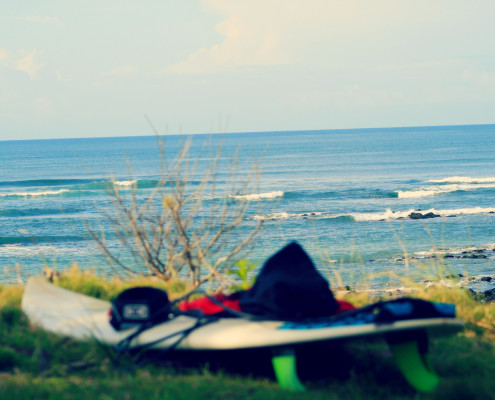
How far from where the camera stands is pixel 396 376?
3.45 m

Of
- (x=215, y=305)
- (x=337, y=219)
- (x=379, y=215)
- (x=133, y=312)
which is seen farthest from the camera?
(x=379, y=215)

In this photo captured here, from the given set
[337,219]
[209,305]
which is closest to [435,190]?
[337,219]

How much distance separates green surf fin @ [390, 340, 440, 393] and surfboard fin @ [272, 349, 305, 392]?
0.63 metres

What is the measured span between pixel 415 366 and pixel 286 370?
0.77 m

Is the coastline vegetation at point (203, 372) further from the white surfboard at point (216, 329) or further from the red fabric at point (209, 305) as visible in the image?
the red fabric at point (209, 305)

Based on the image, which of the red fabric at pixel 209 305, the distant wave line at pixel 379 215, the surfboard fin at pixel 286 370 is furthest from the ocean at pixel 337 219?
the surfboard fin at pixel 286 370

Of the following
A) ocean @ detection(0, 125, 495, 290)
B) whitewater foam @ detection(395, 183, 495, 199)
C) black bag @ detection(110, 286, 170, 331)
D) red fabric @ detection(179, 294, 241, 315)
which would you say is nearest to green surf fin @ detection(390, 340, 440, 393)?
red fabric @ detection(179, 294, 241, 315)

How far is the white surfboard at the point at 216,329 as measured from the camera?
10.5ft

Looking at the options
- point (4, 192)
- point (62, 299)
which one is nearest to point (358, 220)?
point (62, 299)

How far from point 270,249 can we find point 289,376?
14717mm

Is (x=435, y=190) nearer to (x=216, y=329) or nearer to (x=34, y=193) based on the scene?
(x=34, y=193)

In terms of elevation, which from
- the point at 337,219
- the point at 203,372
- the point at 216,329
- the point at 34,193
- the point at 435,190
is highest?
the point at 216,329

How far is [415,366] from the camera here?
10.8 feet

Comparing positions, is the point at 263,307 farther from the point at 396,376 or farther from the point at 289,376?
the point at 396,376
